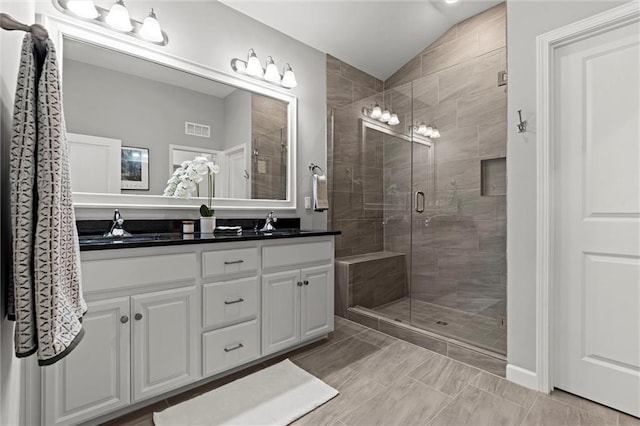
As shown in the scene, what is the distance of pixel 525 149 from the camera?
75.2 inches

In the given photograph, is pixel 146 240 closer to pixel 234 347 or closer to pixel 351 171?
pixel 234 347

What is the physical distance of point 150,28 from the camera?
2.08 m

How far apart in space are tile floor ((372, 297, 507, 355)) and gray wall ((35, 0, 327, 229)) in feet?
3.50

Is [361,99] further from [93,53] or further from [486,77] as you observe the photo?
[93,53]

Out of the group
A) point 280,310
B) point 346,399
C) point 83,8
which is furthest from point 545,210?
point 83,8

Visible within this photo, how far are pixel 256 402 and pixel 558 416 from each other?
60.3 inches

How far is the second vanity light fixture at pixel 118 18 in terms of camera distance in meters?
1.82

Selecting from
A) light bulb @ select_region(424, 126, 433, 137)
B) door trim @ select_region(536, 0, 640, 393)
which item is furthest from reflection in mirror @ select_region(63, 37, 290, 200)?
door trim @ select_region(536, 0, 640, 393)

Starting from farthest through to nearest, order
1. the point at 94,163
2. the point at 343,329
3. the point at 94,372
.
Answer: the point at 343,329
the point at 94,163
the point at 94,372

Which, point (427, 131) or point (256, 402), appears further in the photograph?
point (427, 131)

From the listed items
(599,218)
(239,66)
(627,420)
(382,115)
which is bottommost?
(627,420)

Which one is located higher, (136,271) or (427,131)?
(427,131)

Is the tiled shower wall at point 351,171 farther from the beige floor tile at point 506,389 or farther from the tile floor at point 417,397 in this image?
the beige floor tile at point 506,389

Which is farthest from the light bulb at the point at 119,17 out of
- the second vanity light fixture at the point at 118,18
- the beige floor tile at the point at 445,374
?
the beige floor tile at the point at 445,374
